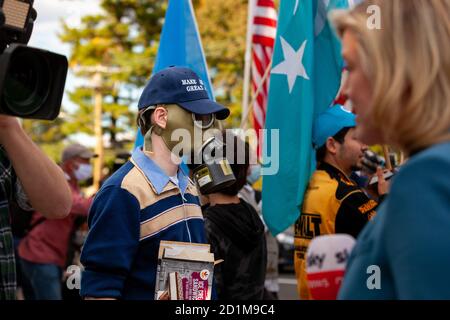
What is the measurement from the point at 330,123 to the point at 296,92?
413 mm

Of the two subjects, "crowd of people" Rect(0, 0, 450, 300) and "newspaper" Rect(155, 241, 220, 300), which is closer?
"crowd of people" Rect(0, 0, 450, 300)

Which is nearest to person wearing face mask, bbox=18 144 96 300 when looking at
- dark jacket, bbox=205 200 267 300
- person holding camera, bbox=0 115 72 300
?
dark jacket, bbox=205 200 267 300

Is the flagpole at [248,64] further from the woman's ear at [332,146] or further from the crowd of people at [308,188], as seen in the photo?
Answer: the woman's ear at [332,146]

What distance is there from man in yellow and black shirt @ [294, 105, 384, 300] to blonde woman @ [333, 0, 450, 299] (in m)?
2.41

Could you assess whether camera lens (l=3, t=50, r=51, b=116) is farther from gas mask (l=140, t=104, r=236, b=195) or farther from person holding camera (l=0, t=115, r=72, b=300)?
gas mask (l=140, t=104, r=236, b=195)

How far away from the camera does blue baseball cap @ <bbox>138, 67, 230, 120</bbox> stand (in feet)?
12.2

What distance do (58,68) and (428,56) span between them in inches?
47.5

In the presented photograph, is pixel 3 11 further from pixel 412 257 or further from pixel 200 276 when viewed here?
pixel 200 276

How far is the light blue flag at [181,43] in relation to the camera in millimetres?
6383

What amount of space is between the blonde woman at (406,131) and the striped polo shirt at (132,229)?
1647mm

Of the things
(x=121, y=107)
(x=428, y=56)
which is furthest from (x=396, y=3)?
(x=121, y=107)

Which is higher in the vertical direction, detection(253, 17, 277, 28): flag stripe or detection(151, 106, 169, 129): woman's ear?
detection(253, 17, 277, 28): flag stripe

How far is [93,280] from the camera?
3266 millimetres
